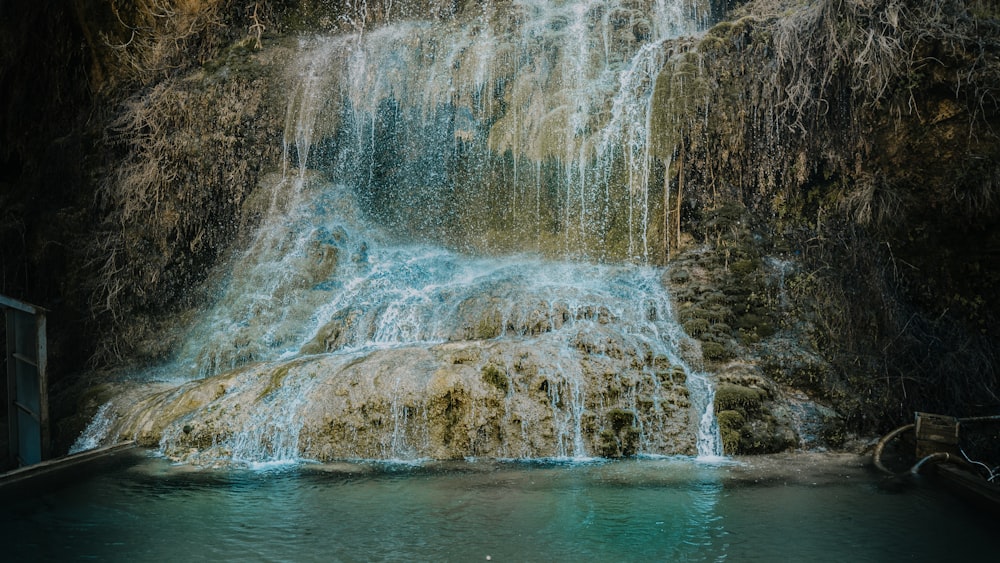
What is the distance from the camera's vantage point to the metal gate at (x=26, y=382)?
7.38m

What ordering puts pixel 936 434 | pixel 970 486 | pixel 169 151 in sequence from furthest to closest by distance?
pixel 169 151 < pixel 936 434 < pixel 970 486

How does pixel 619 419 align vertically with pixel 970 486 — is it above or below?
above

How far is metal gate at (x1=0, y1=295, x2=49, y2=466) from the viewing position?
24.2ft

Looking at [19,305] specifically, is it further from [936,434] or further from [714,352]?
[936,434]

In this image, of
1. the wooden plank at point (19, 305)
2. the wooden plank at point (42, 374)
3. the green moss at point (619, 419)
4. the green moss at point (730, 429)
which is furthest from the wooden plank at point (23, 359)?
the green moss at point (730, 429)

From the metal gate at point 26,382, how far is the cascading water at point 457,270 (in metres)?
0.87

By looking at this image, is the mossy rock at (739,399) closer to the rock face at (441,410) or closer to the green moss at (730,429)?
the green moss at (730,429)

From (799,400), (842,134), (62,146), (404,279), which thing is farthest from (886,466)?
(62,146)

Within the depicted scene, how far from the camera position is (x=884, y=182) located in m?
8.56

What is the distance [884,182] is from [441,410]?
5.52 meters

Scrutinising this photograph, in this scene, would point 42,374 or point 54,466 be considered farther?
point 42,374

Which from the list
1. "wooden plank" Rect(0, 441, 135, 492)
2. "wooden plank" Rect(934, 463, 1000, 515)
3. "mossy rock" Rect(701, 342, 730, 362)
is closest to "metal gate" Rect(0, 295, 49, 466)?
"wooden plank" Rect(0, 441, 135, 492)

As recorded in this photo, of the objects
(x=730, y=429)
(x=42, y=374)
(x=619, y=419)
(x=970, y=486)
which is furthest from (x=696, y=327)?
(x=42, y=374)

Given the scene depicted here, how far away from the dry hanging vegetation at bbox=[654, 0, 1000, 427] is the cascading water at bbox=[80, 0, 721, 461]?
1.69 meters
